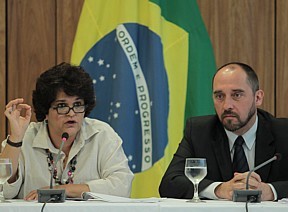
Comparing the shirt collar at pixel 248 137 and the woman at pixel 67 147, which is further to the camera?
the shirt collar at pixel 248 137

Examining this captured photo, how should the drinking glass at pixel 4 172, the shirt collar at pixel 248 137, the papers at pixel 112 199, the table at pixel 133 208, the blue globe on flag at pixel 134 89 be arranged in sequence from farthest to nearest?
the blue globe on flag at pixel 134 89 < the shirt collar at pixel 248 137 < the drinking glass at pixel 4 172 < the papers at pixel 112 199 < the table at pixel 133 208

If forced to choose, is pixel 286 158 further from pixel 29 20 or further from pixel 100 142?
pixel 29 20

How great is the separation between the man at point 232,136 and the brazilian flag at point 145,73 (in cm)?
86

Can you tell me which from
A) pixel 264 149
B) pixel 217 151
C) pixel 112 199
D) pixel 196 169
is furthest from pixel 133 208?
pixel 264 149

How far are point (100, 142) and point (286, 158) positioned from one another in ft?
3.15

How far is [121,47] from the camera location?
Result: 4.43 m

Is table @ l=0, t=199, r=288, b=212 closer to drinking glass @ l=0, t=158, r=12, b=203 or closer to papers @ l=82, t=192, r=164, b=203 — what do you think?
papers @ l=82, t=192, r=164, b=203

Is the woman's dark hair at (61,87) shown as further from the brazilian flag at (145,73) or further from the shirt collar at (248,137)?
the brazilian flag at (145,73)

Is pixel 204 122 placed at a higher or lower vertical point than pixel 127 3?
lower

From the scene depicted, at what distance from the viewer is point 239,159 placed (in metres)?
3.40

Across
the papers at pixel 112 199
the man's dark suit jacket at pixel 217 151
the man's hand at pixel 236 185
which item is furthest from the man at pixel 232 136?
the papers at pixel 112 199

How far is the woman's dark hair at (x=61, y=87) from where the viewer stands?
3383mm

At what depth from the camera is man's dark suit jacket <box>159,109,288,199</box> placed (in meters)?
3.32

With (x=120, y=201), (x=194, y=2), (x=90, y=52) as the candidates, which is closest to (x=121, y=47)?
(x=90, y=52)
